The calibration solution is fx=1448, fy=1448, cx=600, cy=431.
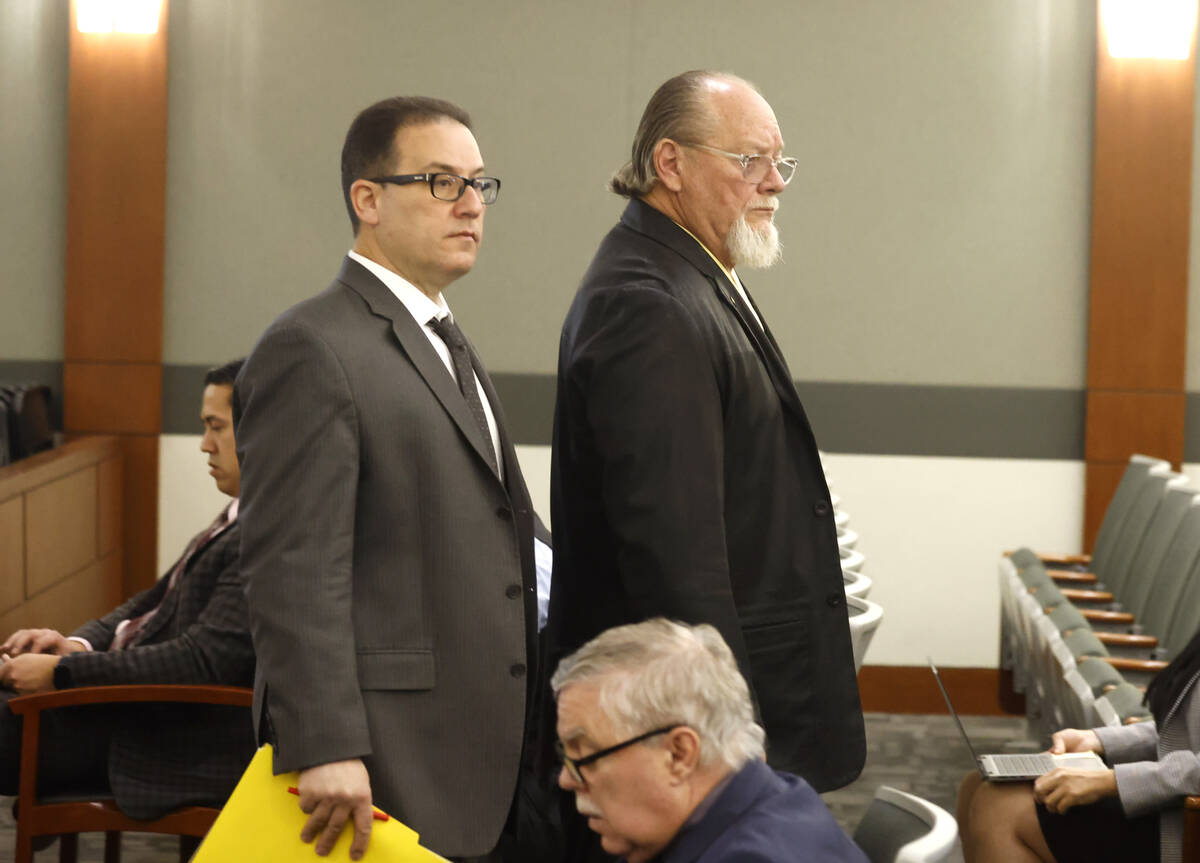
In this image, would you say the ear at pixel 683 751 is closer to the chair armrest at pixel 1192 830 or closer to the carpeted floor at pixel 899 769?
the chair armrest at pixel 1192 830

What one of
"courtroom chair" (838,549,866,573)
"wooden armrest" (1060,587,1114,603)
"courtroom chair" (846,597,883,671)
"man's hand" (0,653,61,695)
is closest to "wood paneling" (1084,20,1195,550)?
"wooden armrest" (1060,587,1114,603)

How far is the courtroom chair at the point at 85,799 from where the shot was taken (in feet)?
8.93

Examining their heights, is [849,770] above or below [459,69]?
below

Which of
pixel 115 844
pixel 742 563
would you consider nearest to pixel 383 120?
pixel 742 563

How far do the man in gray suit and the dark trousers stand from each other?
106 cm

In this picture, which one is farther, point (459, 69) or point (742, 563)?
point (459, 69)

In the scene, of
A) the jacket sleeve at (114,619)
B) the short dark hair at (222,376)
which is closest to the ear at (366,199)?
the short dark hair at (222,376)

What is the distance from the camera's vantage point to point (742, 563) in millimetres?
2152

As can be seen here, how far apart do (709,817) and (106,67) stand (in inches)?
188

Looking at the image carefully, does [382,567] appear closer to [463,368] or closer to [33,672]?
[463,368]

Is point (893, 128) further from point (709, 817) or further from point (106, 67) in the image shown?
point (709, 817)

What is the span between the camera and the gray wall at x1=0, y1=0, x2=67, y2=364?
554 centimetres

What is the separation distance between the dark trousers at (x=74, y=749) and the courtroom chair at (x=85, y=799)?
31 millimetres

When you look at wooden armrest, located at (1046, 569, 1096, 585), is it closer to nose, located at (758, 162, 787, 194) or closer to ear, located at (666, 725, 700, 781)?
nose, located at (758, 162, 787, 194)
